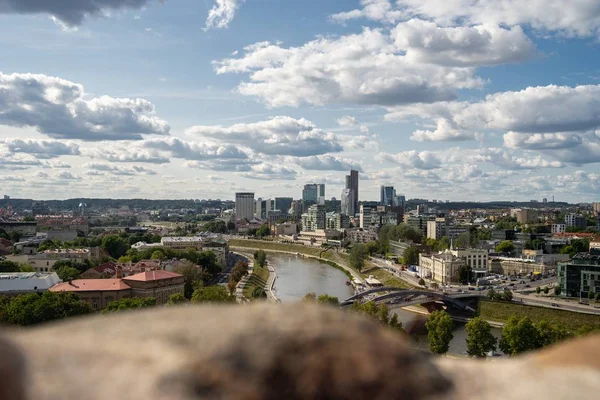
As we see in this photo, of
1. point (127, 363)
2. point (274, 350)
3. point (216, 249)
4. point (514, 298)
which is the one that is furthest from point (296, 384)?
point (216, 249)

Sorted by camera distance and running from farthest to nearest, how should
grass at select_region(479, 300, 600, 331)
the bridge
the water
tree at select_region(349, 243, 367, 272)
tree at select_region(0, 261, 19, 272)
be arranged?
tree at select_region(349, 243, 367, 272) < the water < tree at select_region(0, 261, 19, 272) < the bridge < grass at select_region(479, 300, 600, 331)

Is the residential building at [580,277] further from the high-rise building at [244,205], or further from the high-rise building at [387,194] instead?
the high-rise building at [387,194]

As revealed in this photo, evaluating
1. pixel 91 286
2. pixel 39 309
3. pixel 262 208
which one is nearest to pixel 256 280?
pixel 91 286

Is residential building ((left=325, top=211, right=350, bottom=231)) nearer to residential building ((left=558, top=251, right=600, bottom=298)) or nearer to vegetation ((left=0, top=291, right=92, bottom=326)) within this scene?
residential building ((left=558, top=251, right=600, bottom=298))

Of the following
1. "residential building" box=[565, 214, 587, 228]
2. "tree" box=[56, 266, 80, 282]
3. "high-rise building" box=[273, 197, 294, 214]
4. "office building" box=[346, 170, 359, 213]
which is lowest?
"tree" box=[56, 266, 80, 282]

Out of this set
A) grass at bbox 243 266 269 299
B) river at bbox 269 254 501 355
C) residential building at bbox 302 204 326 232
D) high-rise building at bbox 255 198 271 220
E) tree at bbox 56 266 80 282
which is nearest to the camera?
river at bbox 269 254 501 355

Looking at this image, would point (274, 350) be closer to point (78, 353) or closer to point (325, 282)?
point (78, 353)

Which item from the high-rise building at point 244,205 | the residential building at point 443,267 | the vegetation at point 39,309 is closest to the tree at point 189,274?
the vegetation at point 39,309

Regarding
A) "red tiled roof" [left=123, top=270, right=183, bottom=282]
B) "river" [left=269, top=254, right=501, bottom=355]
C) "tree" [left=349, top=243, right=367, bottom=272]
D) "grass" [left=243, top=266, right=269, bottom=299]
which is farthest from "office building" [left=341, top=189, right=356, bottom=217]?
"red tiled roof" [left=123, top=270, right=183, bottom=282]
